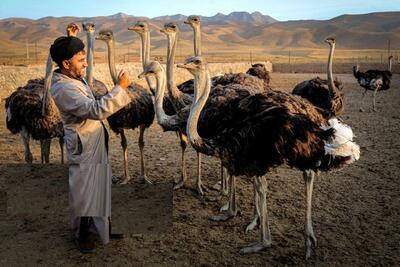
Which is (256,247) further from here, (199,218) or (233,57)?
(233,57)

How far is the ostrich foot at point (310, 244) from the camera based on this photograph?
399 cm

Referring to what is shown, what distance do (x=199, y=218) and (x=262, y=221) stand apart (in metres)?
1.06

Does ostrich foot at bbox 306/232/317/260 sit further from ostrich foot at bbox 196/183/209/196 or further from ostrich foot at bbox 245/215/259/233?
ostrich foot at bbox 196/183/209/196

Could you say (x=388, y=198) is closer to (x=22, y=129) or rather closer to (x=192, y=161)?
(x=192, y=161)

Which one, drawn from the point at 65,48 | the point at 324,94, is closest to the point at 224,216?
the point at 65,48

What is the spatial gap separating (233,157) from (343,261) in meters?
1.32

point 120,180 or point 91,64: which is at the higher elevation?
point 91,64

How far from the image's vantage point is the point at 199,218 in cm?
498

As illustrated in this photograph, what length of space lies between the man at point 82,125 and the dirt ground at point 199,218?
60 centimetres

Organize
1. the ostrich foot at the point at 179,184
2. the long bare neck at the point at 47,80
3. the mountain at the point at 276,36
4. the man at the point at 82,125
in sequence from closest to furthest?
the man at the point at 82,125 < the long bare neck at the point at 47,80 < the ostrich foot at the point at 179,184 < the mountain at the point at 276,36

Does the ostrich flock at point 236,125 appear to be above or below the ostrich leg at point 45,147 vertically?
above

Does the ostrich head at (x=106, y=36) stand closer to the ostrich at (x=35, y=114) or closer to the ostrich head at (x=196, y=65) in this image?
the ostrich at (x=35, y=114)

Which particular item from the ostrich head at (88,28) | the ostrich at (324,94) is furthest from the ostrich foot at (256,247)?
the ostrich head at (88,28)

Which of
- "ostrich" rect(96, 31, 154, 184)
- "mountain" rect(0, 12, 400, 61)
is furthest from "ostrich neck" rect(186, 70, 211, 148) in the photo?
"mountain" rect(0, 12, 400, 61)
